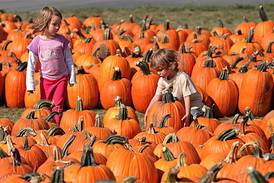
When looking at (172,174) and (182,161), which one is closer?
(172,174)

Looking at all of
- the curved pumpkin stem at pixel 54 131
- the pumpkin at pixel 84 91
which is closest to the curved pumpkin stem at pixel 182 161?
the curved pumpkin stem at pixel 54 131

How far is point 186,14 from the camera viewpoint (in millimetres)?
18469

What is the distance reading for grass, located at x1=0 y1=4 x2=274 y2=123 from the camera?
56.1ft

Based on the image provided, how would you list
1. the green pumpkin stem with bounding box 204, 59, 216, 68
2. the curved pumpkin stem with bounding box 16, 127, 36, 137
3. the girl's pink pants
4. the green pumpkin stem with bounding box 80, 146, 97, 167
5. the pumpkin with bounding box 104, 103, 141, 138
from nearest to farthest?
the green pumpkin stem with bounding box 80, 146, 97, 167 < the curved pumpkin stem with bounding box 16, 127, 36, 137 < the pumpkin with bounding box 104, 103, 141, 138 < the girl's pink pants < the green pumpkin stem with bounding box 204, 59, 216, 68

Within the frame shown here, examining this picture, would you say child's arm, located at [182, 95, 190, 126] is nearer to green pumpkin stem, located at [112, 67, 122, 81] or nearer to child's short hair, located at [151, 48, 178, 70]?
child's short hair, located at [151, 48, 178, 70]

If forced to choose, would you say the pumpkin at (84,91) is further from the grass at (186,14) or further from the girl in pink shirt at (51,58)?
the grass at (186,14)

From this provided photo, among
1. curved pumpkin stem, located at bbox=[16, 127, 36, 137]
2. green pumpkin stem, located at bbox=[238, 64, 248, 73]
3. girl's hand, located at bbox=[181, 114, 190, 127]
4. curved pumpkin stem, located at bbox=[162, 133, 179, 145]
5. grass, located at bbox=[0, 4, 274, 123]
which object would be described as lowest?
grass, located at bbox=[0, 4, 274, 123]

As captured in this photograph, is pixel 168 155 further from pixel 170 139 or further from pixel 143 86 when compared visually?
pixel 143 86

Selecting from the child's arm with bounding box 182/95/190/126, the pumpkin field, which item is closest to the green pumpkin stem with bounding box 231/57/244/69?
the pumpkin field

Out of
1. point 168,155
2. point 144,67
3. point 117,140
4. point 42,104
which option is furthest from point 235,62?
point 168,155

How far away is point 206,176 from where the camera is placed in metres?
3.72

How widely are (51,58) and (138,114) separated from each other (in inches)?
67.0

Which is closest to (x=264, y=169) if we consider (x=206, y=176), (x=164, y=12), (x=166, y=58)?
(x=206, y=176)

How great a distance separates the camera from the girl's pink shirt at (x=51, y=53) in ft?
25.3
